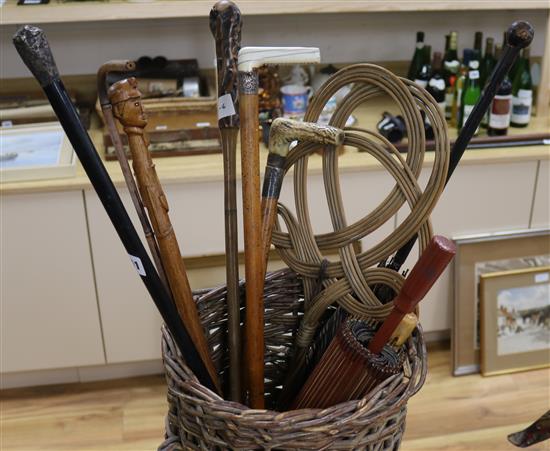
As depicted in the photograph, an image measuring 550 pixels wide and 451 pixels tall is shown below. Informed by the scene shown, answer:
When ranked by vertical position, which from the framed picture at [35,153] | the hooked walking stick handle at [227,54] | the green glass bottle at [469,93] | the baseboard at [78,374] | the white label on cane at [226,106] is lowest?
the baseboard at [78,374]

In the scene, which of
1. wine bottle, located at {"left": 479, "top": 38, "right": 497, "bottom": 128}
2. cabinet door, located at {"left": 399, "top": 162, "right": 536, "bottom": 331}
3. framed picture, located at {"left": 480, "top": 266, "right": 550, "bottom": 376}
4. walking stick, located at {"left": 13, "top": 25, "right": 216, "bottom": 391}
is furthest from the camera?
wine bottle, located at {"left": 479, "top": 38, "right": 497, "bottom": 128}

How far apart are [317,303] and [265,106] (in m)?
1.29

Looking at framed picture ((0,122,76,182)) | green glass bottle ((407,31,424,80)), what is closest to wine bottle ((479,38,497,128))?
green glass bottle ((407,31,424,80))

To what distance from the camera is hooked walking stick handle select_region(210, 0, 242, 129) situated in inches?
35.4

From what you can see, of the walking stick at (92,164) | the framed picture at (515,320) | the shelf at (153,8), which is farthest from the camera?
the framed picture at (515,320)

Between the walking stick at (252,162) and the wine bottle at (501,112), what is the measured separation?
4.60 feet

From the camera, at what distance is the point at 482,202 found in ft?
7.18

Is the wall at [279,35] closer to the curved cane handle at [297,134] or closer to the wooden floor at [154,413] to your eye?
the wooden floor at [154,413]

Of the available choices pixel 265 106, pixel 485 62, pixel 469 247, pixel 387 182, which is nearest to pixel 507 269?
pixel 469 247

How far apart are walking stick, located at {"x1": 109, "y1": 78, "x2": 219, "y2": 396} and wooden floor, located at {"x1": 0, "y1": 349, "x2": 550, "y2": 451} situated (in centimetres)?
115

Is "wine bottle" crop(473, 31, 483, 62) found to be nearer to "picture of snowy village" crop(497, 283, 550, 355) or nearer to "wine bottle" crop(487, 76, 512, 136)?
"wine bottle" crop(487, 76, 512, 136)

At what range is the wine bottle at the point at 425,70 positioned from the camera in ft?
7.85

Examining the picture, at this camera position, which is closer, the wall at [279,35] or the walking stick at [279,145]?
the walking stick at [279,145]

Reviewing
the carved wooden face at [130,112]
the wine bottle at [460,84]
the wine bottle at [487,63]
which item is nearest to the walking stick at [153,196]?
the carved wooden face at [130,112]
